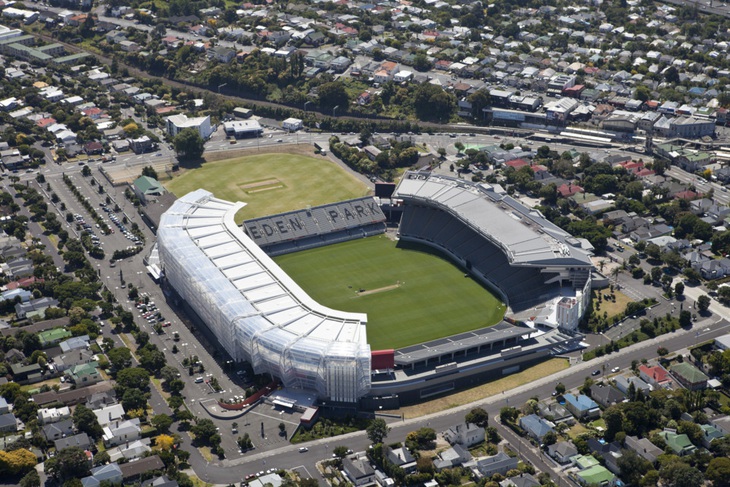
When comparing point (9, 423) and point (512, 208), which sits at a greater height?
point (512, 208)

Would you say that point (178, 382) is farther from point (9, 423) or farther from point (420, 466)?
point (420, 466)

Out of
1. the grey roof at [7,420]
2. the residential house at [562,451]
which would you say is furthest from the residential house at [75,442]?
the residential house at [562,451]

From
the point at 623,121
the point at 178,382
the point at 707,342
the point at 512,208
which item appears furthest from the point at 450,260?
the point at 623,121

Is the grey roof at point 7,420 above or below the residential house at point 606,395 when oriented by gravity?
below

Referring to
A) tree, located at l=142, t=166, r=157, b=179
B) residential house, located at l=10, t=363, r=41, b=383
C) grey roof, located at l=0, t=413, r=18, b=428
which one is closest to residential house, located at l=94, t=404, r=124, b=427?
grey roof, located at l=0, t=413, r=18, b=428

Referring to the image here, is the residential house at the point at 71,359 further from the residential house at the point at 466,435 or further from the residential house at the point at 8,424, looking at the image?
the residential house at the point at 466,435

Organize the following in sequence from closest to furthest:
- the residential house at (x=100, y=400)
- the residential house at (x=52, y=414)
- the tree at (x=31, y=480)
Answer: the tree at (x=31, y=480) < the residential house at (x=52, y=414) < the residential house at (x=100, y=400)
